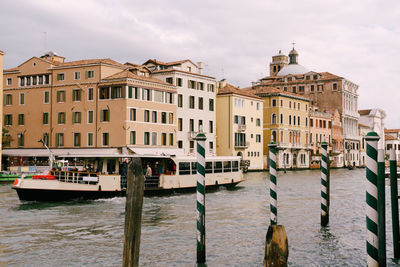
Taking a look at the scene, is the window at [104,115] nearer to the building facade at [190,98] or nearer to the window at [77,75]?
the window at [77,75]

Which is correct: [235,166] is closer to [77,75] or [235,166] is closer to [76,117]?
[76,117]

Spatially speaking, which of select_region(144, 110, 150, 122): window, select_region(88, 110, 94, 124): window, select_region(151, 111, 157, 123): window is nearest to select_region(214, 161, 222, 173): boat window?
select_region(144, 110, 150, 122): window

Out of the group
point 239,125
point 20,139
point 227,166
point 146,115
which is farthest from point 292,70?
point 227,166

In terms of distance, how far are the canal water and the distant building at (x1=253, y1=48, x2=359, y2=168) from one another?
51.0m

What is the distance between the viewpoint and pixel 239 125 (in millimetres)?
47344

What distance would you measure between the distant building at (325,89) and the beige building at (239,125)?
16.9 metres

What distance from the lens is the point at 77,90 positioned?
3681 centimetres

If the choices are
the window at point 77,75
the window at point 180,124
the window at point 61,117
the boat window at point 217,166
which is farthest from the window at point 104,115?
the boat window at point 217,166

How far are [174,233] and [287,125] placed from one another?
46210mm

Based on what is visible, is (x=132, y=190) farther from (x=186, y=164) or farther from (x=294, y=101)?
(x=294, y=101)

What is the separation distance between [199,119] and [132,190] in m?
37.2

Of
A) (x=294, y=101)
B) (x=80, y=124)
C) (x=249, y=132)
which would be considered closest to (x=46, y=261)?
(x=80, y=124)

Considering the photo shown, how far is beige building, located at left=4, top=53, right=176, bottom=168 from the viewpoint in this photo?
35.2 meters

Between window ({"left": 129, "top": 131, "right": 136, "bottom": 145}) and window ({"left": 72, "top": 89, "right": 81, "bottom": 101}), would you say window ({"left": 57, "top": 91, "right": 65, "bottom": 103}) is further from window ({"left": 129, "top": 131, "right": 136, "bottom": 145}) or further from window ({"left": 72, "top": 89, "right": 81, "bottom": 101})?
window ({"left": 129, "top": 131, "right": 136, "bottom": 145})
